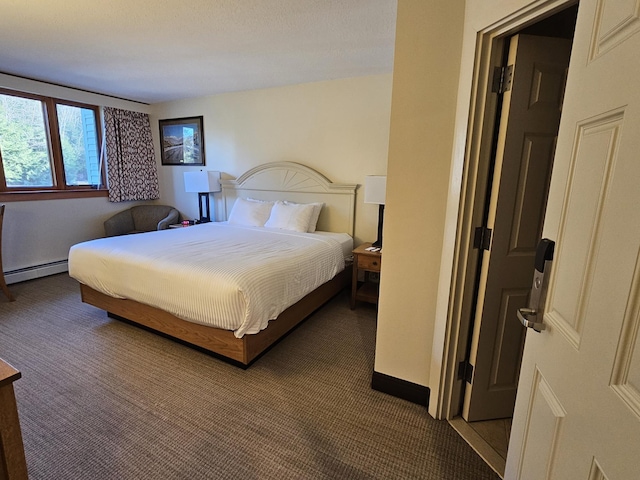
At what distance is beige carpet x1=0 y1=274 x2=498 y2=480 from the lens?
4.76 feet

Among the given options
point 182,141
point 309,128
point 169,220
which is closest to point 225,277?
point 309,128

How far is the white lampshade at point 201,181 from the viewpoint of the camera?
437 cm

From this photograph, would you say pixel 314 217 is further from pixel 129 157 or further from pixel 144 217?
pixel 129 157

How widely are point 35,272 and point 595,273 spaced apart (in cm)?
540

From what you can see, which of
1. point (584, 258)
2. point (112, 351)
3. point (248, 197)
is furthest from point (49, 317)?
point (584, 258)

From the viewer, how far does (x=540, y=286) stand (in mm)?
871

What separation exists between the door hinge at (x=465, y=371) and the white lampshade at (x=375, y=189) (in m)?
1.75

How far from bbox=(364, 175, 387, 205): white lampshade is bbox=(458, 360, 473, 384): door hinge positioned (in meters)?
1.75

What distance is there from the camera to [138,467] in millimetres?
1437

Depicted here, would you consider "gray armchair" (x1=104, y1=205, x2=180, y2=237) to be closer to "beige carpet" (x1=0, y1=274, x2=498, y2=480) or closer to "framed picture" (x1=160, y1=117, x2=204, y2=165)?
"framed picture" (x1=160, y1=117, x2=204, y2=165)

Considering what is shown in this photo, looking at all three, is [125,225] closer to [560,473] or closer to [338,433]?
[338,433]

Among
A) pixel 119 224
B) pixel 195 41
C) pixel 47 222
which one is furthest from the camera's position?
pixel 119 224

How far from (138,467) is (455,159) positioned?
2.09 m

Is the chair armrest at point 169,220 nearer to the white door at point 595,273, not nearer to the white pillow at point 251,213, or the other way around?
the white pillow at point 251,213
